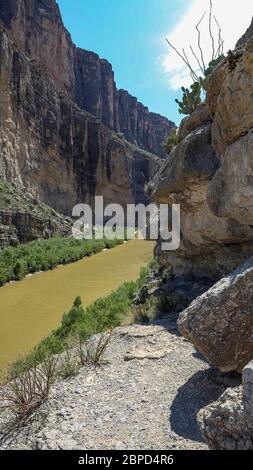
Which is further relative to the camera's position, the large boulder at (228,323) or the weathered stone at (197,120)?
the weathered stone at (197,120)

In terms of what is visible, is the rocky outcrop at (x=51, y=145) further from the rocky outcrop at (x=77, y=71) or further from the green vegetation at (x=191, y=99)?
the green vegetation at (x=191, y=99)

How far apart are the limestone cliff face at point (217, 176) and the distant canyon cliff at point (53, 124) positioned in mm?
30349

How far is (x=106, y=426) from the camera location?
528 centimetres

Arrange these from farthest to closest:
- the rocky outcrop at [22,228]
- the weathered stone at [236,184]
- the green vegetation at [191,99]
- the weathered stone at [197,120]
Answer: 1. the rocky outcrop at [22,228]
2. the green vegetation at [191,99]
3. the weathered stone at [197,120]
4. the weathered stone at [236,184]

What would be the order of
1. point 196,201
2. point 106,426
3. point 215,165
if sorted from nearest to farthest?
point 106,426
point 215,165
point 196,201

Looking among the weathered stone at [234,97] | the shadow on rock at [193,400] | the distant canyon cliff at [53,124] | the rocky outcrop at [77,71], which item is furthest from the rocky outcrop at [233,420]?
the rocky outcrop at [77,71]

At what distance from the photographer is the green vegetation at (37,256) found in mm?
24531

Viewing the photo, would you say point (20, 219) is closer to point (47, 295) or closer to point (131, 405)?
point (47, 295)

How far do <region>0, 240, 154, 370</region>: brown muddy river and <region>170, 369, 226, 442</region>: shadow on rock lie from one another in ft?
21.7

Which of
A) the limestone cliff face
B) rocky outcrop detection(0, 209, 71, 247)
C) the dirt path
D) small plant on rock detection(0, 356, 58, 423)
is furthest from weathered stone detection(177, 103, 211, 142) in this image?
rocky outcrop detection(0, 209, 71, 247)

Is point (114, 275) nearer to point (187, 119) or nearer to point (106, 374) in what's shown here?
point (187, 119)
